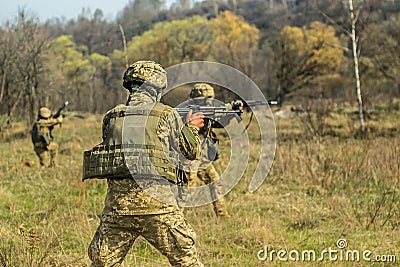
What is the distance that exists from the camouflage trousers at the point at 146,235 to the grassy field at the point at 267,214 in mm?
1036

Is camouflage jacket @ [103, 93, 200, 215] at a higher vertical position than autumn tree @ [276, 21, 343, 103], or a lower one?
lower

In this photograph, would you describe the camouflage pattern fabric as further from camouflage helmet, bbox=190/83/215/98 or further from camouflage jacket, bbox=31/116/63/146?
camouflage jacket, bbox=31/116/63/146

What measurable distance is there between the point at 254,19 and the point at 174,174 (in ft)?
263

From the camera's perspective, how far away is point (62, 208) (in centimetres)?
692

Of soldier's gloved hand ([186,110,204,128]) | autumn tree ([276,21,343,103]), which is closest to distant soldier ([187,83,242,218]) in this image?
soldier's gloved hand ([186,110,204,128])

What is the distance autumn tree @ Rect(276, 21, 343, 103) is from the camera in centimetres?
3100

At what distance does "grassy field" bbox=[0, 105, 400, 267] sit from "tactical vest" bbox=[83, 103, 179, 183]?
1.31 metres

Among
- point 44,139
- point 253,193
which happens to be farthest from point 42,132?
point 253,193

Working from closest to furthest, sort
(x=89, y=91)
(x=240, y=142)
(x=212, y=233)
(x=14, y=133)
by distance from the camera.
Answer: (x=212, y=233) < (x=240, y=142) < (x=14, y=133) < (x=89, y=91)

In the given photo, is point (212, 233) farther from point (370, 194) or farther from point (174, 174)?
point (370, 194)

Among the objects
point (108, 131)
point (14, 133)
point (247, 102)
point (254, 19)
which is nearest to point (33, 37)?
point (14, 133)

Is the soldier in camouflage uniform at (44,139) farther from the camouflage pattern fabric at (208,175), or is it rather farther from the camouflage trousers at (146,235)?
the camouflage trousers at (146,235)

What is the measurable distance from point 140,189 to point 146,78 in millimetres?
776

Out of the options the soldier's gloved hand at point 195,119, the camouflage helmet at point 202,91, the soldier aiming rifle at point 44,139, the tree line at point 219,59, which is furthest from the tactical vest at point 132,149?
the soldier aiming rifle at point 44,139
